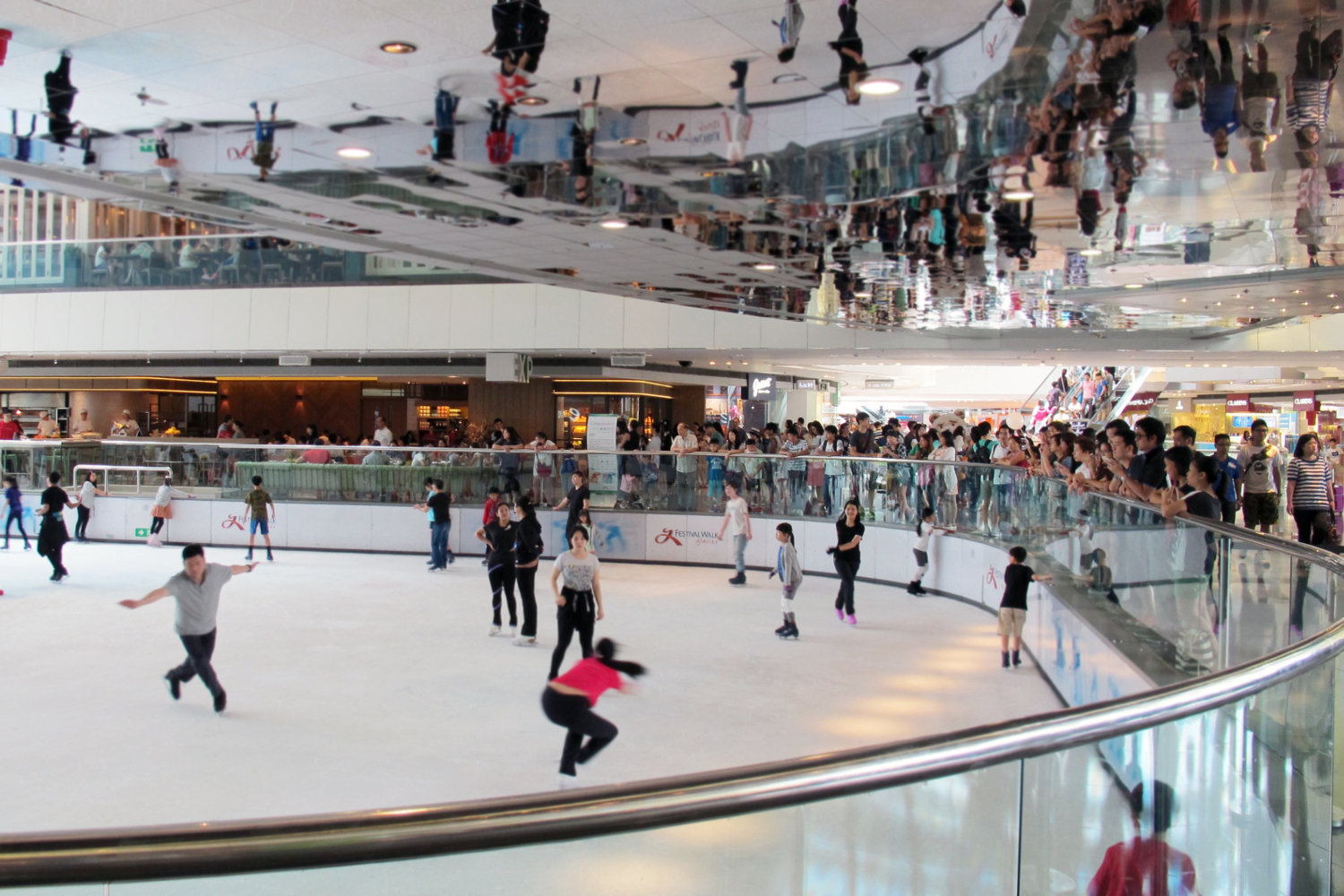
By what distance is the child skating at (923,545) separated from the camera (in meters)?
16.0

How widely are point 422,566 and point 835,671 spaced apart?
31.7 ft

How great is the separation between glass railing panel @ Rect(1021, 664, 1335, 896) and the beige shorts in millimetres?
7167

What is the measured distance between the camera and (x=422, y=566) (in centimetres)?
1831

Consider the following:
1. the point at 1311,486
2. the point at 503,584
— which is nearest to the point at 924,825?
the point at 503,584

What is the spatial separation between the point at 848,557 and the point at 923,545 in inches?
118

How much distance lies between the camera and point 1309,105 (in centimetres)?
593

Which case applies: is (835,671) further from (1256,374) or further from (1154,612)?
(1256,374)

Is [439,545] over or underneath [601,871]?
underneath

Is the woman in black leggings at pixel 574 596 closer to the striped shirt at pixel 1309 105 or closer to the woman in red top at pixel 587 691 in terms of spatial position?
the woman in red top at pixel 587 691

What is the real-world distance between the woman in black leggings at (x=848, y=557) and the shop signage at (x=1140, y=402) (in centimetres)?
2940

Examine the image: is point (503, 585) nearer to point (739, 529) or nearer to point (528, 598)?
point (528, 598)

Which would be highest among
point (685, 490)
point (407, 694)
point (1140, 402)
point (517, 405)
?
point (1140, 402)

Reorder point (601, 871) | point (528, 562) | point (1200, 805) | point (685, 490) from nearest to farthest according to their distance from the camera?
point (601, 871)
point (1200, 805)
point (528, 562)
point (685, 490)

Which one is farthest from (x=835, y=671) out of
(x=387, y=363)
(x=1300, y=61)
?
(x=387, y=363)
